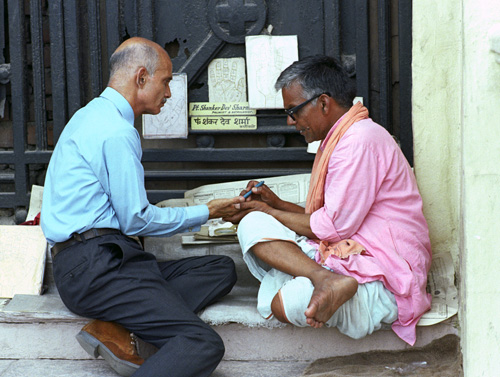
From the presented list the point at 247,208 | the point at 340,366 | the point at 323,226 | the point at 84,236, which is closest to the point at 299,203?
the point at 247,208

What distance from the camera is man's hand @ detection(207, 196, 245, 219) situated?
10.3 ft

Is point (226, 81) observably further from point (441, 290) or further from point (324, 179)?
point (441, 290)

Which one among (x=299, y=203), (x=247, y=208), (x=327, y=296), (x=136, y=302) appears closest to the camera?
(x=327, y=296)

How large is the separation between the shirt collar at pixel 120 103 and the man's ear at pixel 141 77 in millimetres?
105

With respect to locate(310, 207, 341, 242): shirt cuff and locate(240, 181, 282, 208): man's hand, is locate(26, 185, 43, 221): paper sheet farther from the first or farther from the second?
locate(310, 207, 341, 242): shirt cuff

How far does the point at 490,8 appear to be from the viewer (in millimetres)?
2531

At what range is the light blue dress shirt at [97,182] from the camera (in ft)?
9.16

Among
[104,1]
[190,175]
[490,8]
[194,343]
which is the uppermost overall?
[104,1]

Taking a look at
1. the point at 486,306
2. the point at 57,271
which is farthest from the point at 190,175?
the point at 486,306

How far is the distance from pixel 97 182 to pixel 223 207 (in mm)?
627

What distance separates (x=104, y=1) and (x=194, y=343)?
2.16 meters

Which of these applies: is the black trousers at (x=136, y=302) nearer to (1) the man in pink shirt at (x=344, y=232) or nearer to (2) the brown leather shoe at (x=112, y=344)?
(2) the brown leather shoe at (x=112, y=344)

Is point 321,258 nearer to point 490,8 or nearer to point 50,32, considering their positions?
point 490,8

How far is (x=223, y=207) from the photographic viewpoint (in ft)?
10.4
